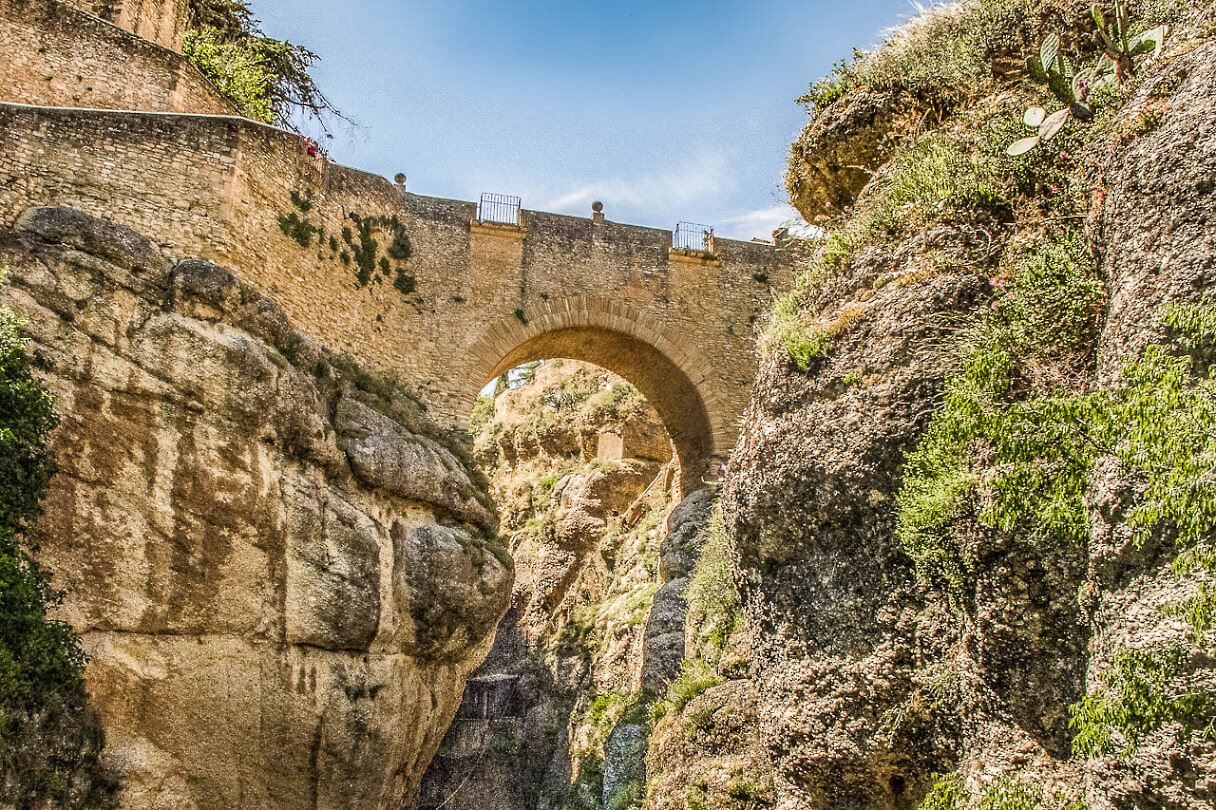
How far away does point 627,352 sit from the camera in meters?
15.9

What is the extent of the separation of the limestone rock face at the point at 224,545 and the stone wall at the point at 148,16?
6.68m

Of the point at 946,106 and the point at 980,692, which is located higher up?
the point at 946,106

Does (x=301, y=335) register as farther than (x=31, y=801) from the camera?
Yes

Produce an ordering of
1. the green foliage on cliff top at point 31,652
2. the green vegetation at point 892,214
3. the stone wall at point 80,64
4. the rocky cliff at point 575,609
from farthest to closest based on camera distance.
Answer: the rocky cliff at point 575,609, the stone wall at point 80,64, the green foliage on cliff top at point 31,652, the green vegetation at point 892,214

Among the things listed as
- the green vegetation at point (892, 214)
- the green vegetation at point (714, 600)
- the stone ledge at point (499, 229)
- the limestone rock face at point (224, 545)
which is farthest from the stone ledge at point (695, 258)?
the green vegetation at point (892, 214)

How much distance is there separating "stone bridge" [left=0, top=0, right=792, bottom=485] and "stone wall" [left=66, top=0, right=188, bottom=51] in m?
0.03

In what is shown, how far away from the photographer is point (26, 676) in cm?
851

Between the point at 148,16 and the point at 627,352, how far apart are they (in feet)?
33.0

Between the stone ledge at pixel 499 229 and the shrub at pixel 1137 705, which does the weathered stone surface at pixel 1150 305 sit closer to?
the shrub at pixel 1137 705

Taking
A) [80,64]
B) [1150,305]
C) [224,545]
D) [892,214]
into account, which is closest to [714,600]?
[892,214]

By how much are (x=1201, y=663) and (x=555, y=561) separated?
16678mm

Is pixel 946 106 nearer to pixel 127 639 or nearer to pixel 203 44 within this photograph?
pixel 127 639

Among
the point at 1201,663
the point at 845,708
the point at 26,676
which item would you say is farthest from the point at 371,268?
the point at 1201,663

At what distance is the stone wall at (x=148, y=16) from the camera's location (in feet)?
49.4
